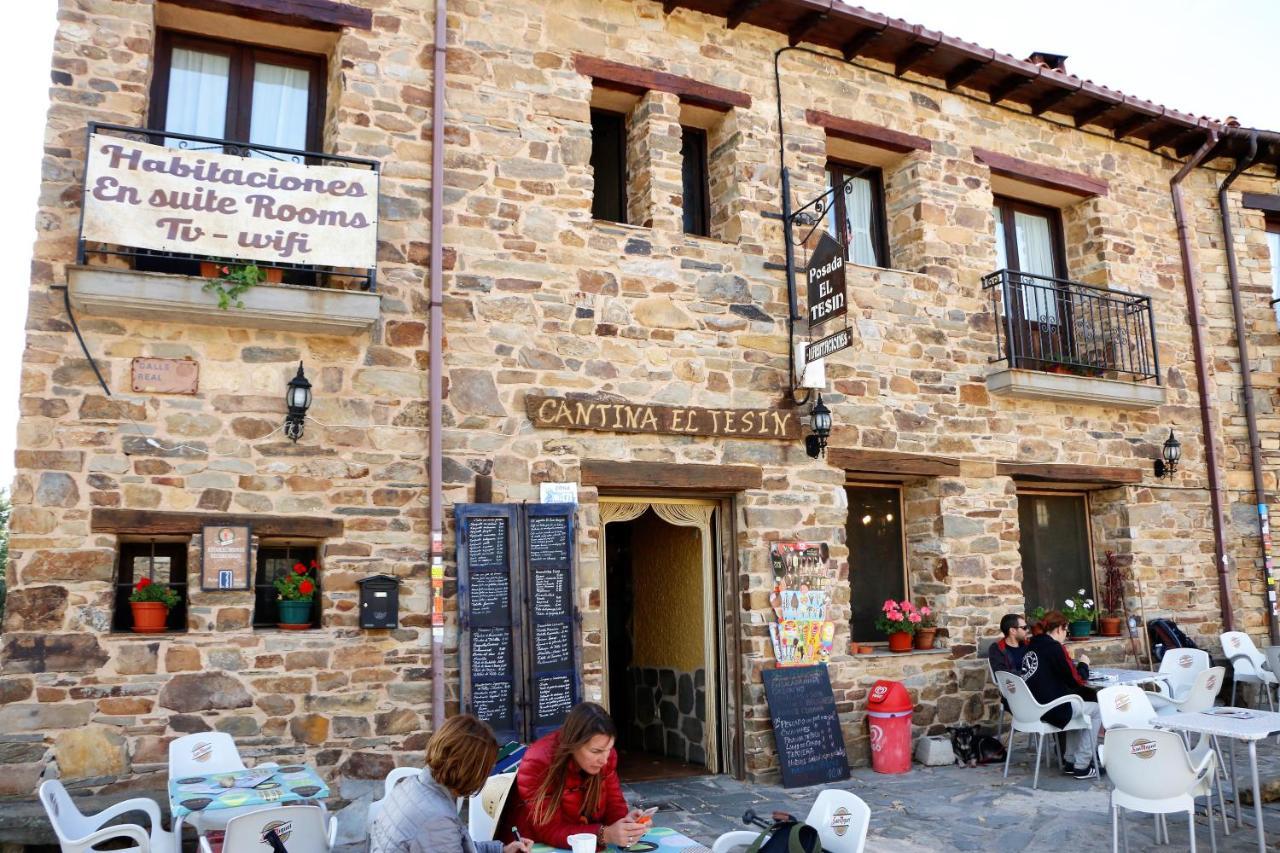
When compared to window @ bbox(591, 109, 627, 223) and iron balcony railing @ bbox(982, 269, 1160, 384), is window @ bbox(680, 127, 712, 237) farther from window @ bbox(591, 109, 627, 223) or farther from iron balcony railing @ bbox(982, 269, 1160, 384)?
iron balcony railing @ bbox(982, 269, 1160, 384)

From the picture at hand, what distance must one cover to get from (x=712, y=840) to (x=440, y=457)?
2.96m

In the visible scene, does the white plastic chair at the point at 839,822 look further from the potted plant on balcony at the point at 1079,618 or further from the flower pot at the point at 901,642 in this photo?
the potted plant on balcony at the point at 1079,618

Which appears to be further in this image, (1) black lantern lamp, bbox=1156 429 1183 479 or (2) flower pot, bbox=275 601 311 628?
(1) black lantern lamp, bbox=1156 429 1183 479

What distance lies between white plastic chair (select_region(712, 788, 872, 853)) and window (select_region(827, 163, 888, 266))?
6.03m

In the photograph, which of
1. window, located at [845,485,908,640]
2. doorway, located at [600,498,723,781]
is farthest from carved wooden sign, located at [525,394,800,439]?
window, located at [845,485,908,640]

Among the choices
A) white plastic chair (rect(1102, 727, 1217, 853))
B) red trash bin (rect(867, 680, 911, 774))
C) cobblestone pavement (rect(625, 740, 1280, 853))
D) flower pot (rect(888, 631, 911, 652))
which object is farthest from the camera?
flower pot (rect(888, 631, 911, 652))

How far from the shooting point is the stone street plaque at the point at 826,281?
7.30 m

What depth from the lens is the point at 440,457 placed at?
6582mm

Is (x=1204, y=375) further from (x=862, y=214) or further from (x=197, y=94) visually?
(x=197, y=94)

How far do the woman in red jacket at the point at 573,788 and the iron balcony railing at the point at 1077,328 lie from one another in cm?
651

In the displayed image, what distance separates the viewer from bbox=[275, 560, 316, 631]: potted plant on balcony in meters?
6.15

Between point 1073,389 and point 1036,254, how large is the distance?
1885 mm

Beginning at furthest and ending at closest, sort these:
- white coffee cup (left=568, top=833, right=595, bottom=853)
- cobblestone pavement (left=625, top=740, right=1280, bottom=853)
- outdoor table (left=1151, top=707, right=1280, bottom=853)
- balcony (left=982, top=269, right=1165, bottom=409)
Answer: balcony (left=982, top=269, right=1165, bottom=409)
cobblestone pavement (left=625, top=740, right=1280, bottom=853)
outdoor table (left=1151, top=707, right=1280, bottom=853)
white coffee cup (left=568, top=833, right=595, bottom=853)

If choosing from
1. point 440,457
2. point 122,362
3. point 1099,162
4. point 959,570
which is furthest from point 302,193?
point 1099,162
